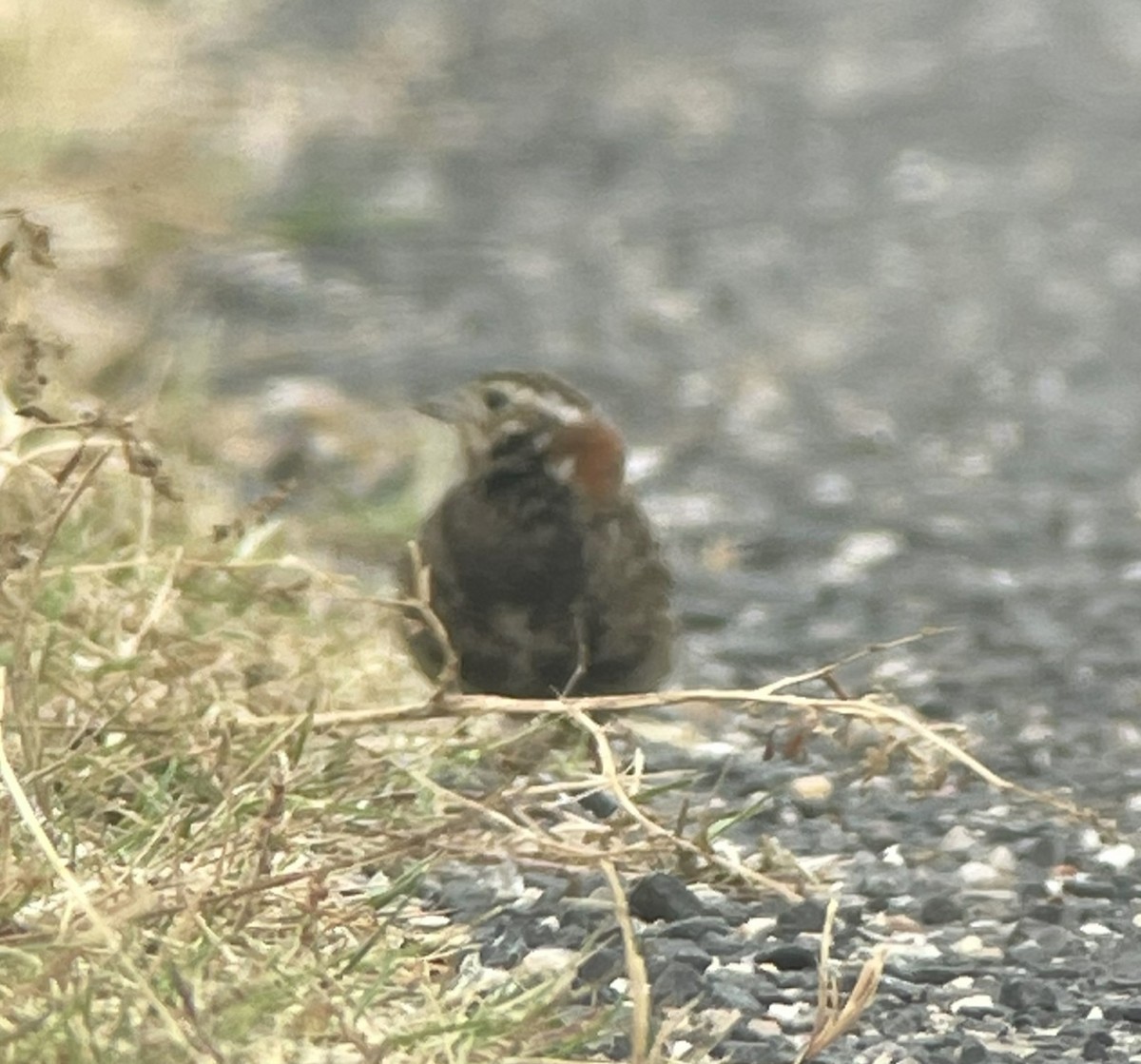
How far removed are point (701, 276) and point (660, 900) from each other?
5733 mm

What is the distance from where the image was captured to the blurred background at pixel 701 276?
6.76 m

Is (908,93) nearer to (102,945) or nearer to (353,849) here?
(353,849)

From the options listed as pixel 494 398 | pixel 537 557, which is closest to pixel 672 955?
pixel 537 557

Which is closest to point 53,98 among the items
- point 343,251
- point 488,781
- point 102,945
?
point 343,251

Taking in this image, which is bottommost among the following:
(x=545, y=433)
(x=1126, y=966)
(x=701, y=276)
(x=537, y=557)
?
(x=701, y=276)

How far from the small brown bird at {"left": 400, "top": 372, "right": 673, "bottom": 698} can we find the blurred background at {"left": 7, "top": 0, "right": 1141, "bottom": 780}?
0.84m

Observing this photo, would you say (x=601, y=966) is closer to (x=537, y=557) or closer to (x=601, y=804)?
(x=601, y=804)

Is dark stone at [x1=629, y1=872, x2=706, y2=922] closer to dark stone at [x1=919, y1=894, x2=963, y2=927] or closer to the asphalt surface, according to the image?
the asphalt surface

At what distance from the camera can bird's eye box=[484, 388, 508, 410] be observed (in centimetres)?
502

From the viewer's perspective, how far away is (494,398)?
16.5 feet

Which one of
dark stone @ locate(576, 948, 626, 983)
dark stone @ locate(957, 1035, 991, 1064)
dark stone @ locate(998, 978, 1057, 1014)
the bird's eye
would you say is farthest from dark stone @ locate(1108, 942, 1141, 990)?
the bird's eye

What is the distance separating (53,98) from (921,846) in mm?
5616

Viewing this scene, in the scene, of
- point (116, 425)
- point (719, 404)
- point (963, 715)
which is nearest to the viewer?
point (116, 425)

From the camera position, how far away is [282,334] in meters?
8.53
